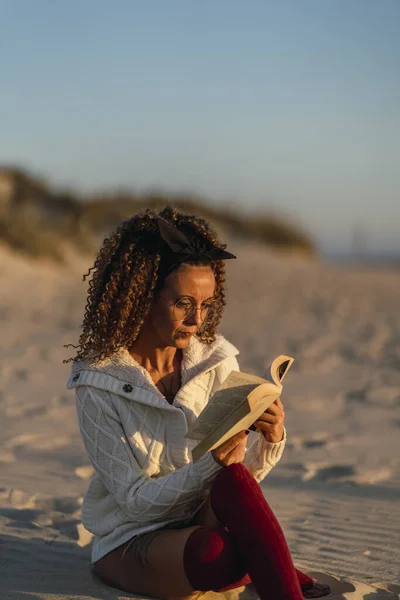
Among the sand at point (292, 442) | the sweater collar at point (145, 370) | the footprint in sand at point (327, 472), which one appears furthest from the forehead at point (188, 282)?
the footprint in sand at point (327, 472)

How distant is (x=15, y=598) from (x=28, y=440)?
2588mm

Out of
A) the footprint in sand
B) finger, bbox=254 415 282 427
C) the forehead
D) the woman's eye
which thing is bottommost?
finger, bbox=254 415 282 427

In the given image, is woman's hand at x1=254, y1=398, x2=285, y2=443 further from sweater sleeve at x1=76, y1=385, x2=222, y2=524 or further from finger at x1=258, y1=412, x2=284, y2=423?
sweater sleeve at x1=76, y1=385, x2=222, y2=524

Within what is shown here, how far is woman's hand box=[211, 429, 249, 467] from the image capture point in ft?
9.27

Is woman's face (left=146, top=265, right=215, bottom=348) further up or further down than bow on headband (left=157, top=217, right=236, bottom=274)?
further down

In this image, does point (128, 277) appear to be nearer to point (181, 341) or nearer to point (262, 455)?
point (181, 341)

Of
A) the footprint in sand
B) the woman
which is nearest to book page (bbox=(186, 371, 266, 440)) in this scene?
the woman

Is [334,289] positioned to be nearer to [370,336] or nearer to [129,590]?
[370,336]

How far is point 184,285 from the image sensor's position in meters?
3.14

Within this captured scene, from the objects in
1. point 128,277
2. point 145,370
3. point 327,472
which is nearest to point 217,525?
point 145,370

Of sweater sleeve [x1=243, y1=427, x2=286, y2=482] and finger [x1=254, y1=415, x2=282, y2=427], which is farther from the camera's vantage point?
sweater sleeve [x1=243, y1=427, x2=286, y2=482]

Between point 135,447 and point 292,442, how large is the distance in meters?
2.81

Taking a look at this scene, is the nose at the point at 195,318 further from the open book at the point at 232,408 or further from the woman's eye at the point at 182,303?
the open book at the point at 232,408

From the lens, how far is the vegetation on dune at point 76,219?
15.5m
